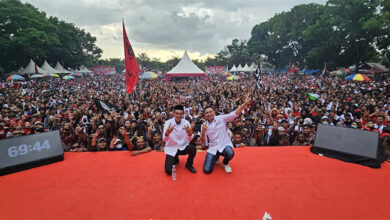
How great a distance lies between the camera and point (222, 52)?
7869cm

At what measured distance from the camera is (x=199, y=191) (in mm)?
3355

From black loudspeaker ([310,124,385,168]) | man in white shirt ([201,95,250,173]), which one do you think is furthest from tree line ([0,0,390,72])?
man in white shirt ([201,95,250,173])

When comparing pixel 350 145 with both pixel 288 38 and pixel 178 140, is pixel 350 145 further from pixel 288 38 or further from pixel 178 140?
pixel 288 38

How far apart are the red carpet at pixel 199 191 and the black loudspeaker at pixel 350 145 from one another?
0.21 metres

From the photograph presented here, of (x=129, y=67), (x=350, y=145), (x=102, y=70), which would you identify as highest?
(x=102, y=70)

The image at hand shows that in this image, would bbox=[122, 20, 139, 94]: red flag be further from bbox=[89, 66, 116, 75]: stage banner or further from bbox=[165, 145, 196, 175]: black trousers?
bbox=[89, 66, 116, 75]: stage banner

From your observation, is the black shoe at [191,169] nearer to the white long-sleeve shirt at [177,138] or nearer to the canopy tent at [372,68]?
the white long-sleeve shirt at [177,138]

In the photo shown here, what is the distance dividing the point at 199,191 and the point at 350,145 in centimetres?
355

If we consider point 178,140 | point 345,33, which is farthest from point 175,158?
point 345,33

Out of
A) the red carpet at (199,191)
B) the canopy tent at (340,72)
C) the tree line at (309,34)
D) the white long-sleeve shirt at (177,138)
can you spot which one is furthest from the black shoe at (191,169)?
the canopy tent at (340,72)

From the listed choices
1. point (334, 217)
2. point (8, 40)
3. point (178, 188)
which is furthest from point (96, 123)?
point (8, 40)

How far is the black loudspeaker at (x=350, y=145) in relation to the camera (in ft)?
13.4

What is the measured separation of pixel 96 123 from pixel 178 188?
5192 millimetres

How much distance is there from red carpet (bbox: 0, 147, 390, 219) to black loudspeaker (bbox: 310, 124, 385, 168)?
211 millimetres
